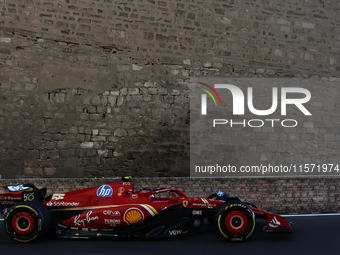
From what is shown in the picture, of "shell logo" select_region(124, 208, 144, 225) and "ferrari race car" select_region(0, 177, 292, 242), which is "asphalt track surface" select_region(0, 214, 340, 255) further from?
"shell logo" select_region(124, 208, 144, 225)

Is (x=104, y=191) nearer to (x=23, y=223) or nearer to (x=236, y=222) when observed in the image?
(x=23, y=223)

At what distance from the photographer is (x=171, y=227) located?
6.02 meters

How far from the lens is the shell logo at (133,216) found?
5934mm

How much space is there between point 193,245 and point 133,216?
1006 mm

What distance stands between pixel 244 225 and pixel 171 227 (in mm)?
1118

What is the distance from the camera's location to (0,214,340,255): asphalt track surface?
215 inches

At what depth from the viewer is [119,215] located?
5.92m

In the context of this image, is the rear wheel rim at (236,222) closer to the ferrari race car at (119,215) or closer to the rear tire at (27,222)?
the ferrari race car at (119,215)

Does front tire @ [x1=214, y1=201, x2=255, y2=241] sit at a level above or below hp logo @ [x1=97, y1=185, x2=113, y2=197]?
below

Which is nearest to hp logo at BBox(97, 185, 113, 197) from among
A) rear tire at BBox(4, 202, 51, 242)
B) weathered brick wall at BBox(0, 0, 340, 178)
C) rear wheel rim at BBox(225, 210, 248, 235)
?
rear tire at BBox(4, 202, 51, 242)

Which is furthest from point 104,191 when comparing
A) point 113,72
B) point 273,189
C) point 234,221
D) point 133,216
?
point 113,72

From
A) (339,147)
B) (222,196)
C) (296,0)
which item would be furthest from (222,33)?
(222,196)

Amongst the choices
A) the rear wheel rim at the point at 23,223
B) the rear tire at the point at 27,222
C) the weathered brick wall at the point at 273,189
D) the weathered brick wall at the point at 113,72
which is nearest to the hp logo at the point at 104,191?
the rear tire at the point at 27,222

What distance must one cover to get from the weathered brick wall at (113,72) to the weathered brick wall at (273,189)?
1940 millimetres
